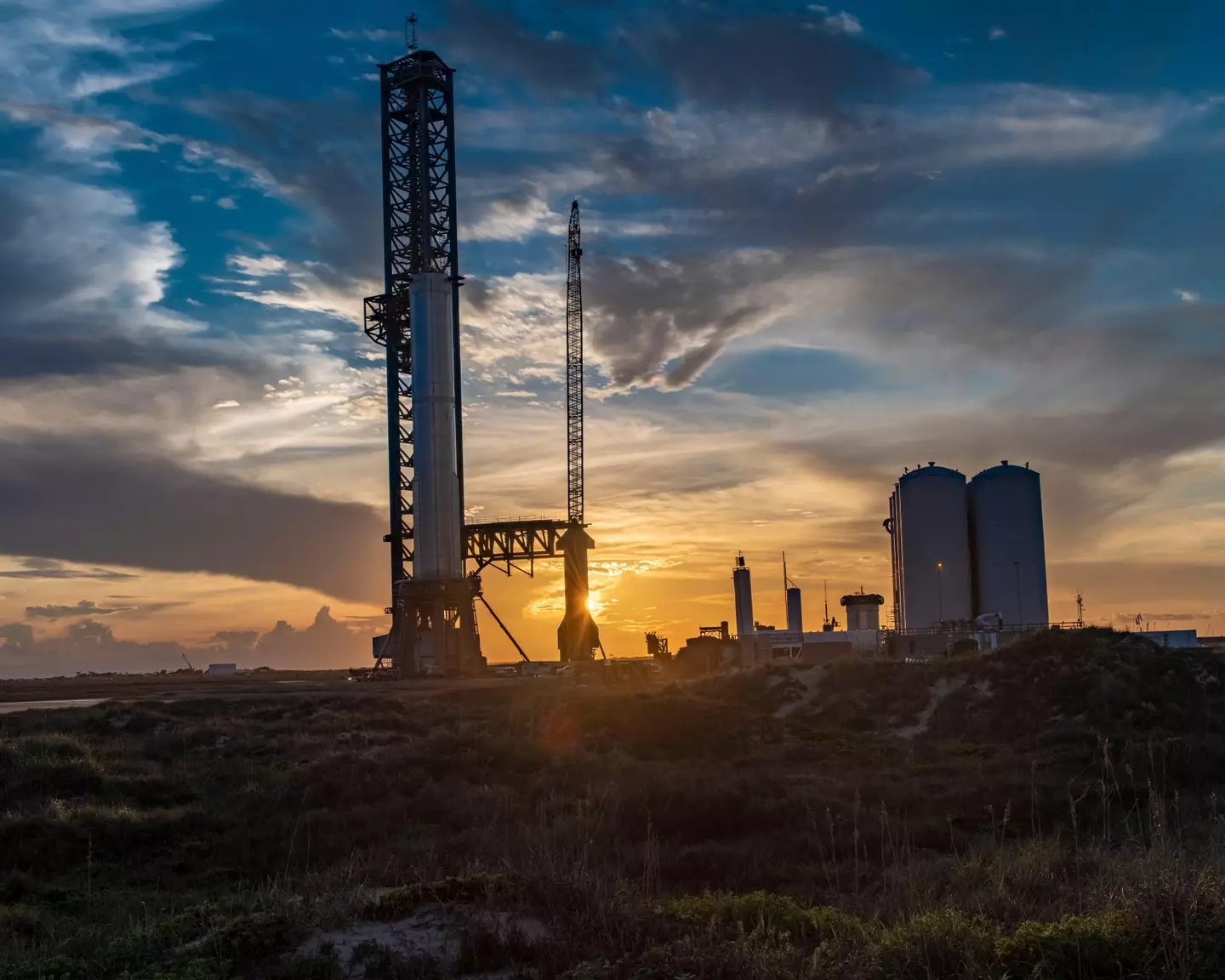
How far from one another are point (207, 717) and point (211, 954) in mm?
31966

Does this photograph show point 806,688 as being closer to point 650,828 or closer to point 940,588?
point 940,588

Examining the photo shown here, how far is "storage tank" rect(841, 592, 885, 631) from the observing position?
76.6m

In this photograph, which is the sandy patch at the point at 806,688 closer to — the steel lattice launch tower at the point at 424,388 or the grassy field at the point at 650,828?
the grassy field at the point at 650,828

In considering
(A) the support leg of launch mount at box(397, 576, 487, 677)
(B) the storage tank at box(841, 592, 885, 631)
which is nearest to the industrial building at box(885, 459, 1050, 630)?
(B) the storage tank at box(841, 592, 885, 631)

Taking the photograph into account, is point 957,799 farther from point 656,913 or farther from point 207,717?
point 207,717

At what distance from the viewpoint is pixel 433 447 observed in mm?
68250

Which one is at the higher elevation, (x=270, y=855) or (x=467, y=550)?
(x=467, y=550)

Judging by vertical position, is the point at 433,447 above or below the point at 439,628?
above

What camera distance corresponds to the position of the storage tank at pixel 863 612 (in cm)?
7662

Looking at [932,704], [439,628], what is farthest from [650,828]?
[439,628]

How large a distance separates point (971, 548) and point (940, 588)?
337 centimetres

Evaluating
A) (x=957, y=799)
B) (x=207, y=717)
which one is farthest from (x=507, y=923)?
(x=207, y=717)

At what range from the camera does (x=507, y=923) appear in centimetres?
936

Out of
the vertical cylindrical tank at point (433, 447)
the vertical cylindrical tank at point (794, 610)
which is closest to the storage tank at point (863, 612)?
the vertical cylindrical tank at point (794, 610)
